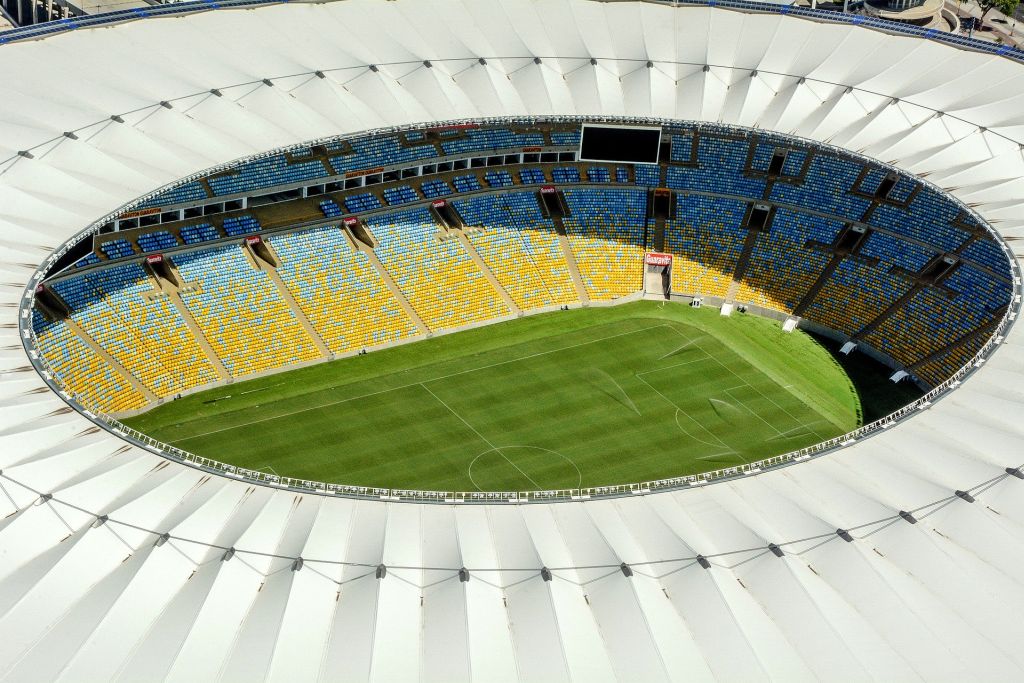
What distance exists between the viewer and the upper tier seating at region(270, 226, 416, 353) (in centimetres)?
8000

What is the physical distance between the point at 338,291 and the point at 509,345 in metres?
11.2

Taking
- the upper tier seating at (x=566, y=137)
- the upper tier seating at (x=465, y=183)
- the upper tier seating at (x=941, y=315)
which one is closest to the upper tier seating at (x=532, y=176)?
the upper tier seating at (x=566, y=137)

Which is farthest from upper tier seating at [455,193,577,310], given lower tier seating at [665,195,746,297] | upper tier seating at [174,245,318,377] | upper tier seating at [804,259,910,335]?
upper tier seating at [804,259,910,335]

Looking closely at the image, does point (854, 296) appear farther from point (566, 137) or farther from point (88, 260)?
point (88, 260)

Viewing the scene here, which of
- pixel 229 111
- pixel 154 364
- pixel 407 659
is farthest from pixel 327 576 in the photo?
pixel 229 111

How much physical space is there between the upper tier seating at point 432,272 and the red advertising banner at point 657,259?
429 inches

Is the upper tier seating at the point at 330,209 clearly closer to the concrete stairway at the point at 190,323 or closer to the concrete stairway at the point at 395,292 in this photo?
the concrete stairway at the point at 395,292

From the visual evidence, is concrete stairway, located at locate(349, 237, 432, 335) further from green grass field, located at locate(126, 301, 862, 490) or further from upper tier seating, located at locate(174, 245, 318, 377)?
upper tier seating, located at locate(174, 245, 318, 377)

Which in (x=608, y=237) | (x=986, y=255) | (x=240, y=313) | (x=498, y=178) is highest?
(x=498, y=178)

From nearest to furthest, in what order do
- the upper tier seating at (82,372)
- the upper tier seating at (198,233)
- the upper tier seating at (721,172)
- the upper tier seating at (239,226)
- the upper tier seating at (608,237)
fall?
the upper tier seating at (82,372), the upper tier seating at (198,233), the upper tier seating at (239,226), the upper tier seating at (608,237), the upper tier seating at (721,172)

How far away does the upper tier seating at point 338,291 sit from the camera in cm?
8000

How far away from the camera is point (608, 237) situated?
88.6 m

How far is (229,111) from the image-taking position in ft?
254

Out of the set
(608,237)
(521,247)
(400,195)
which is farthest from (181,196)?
(608,237)
